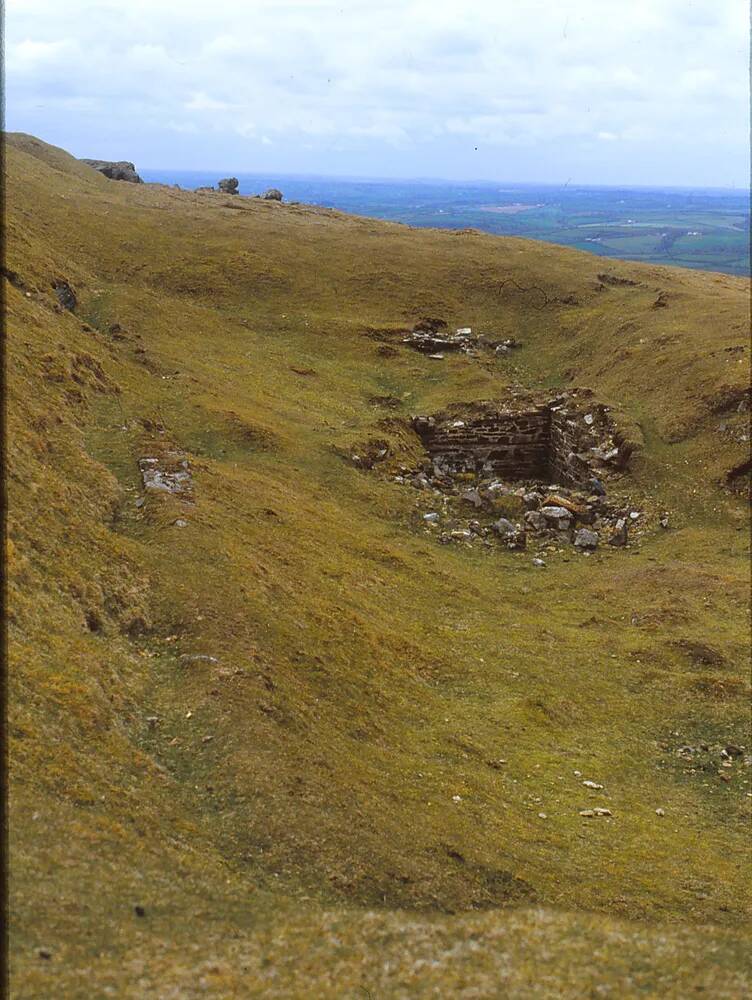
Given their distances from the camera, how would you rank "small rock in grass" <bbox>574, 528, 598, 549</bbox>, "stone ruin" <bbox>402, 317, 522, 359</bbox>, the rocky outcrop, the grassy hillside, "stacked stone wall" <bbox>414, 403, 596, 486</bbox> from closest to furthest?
1. the grassy hillside
2. "small rock in grass" <bbox>574, 528, 598, 549</bbox>
3. "stacked stone wall" <bbox>414, 403, 596, 486</bbox>
4. "stone ruin" <bbox>402, 317, 522, 359</bbox>
5. the rocky outcrop

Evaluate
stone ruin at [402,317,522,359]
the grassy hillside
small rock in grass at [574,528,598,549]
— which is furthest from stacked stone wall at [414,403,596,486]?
stone ruin at [402,317,522,359]

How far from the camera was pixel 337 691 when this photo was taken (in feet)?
67.8

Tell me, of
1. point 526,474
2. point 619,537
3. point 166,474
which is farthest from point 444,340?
point 166,474

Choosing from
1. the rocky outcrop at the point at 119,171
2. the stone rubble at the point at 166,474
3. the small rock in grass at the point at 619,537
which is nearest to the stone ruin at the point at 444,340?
the small rock in grass at the point at 619,537

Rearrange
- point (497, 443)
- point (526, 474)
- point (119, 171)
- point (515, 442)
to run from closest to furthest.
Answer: point (497, 443) < point (515, 442) < point (526, 474) < point (119, 171)

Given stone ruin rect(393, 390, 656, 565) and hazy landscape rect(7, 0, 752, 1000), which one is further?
stone ruin rect(393, 390, 656, 565)

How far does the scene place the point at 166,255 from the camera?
62031 millimetres

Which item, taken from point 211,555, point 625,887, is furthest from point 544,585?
point 625,887

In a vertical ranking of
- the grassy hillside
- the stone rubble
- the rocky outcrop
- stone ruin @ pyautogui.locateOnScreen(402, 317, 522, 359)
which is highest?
the rocky outcrop

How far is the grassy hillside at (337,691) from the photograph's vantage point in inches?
444

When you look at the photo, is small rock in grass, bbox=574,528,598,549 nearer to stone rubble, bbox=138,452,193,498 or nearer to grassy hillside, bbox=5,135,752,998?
grassy hillside, bbox=5,135,752,998

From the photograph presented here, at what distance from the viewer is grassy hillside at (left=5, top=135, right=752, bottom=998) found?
37.0ft

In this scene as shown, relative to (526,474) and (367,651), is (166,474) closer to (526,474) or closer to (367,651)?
(367,651)

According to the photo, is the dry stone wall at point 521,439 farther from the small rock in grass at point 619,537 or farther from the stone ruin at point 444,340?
the stone ruin at point 444,340
